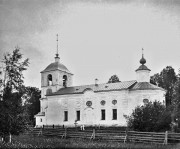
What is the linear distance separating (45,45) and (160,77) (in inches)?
1228

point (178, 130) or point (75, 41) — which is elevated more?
point (75, 41)

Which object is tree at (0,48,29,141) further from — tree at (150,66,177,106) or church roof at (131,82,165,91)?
tree at (150,66,177,106)

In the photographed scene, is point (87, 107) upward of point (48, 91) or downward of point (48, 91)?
downward

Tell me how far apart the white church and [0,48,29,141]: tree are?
20.7 m

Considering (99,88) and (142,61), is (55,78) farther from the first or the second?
(142,61)

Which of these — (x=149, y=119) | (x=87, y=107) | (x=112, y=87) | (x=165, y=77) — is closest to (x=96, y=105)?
(x=87, y=107)

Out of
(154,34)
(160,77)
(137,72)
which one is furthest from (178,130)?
(160,77)

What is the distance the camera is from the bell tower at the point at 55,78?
37812 mm

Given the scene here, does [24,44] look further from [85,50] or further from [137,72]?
[137,72]

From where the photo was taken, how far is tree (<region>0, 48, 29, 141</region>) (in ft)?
35.2

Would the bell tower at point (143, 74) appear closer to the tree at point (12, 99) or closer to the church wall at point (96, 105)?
the church wall at point (96, 105)

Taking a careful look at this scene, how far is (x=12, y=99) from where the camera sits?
10.8 metres

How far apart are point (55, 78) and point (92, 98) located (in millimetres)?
6819

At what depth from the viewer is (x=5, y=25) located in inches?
474
